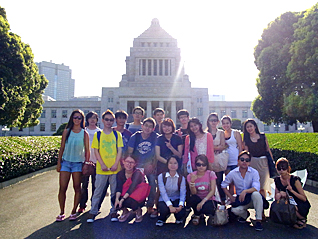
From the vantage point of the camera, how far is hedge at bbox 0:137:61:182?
24.7 feet

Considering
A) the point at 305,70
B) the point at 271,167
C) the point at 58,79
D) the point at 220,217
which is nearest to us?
the point at 220,217

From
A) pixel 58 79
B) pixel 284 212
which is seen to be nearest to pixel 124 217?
pixel 284 212

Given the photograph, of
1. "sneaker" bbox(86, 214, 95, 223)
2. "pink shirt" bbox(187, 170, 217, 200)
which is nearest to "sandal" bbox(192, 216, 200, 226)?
"pink shirt" bbox(187, 170, 217, 200)

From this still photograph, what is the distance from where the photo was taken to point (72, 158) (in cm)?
462

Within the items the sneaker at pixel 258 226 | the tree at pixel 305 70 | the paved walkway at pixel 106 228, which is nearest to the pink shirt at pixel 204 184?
the paved walkway at pixel 106 228

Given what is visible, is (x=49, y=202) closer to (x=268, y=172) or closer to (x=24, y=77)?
(x=268, y=172)

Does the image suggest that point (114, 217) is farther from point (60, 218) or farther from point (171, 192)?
point (171, 192)

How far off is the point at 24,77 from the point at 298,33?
64.1ft

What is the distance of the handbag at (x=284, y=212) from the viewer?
3.97m

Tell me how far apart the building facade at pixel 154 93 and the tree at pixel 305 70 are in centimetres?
2215

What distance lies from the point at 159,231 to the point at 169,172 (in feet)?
3.43

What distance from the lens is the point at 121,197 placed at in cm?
450

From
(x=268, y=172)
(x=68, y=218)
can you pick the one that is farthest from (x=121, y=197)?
(x=268, y=172)

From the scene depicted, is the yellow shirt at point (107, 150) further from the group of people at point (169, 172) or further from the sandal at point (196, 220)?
the sandal at point (196, 220)
